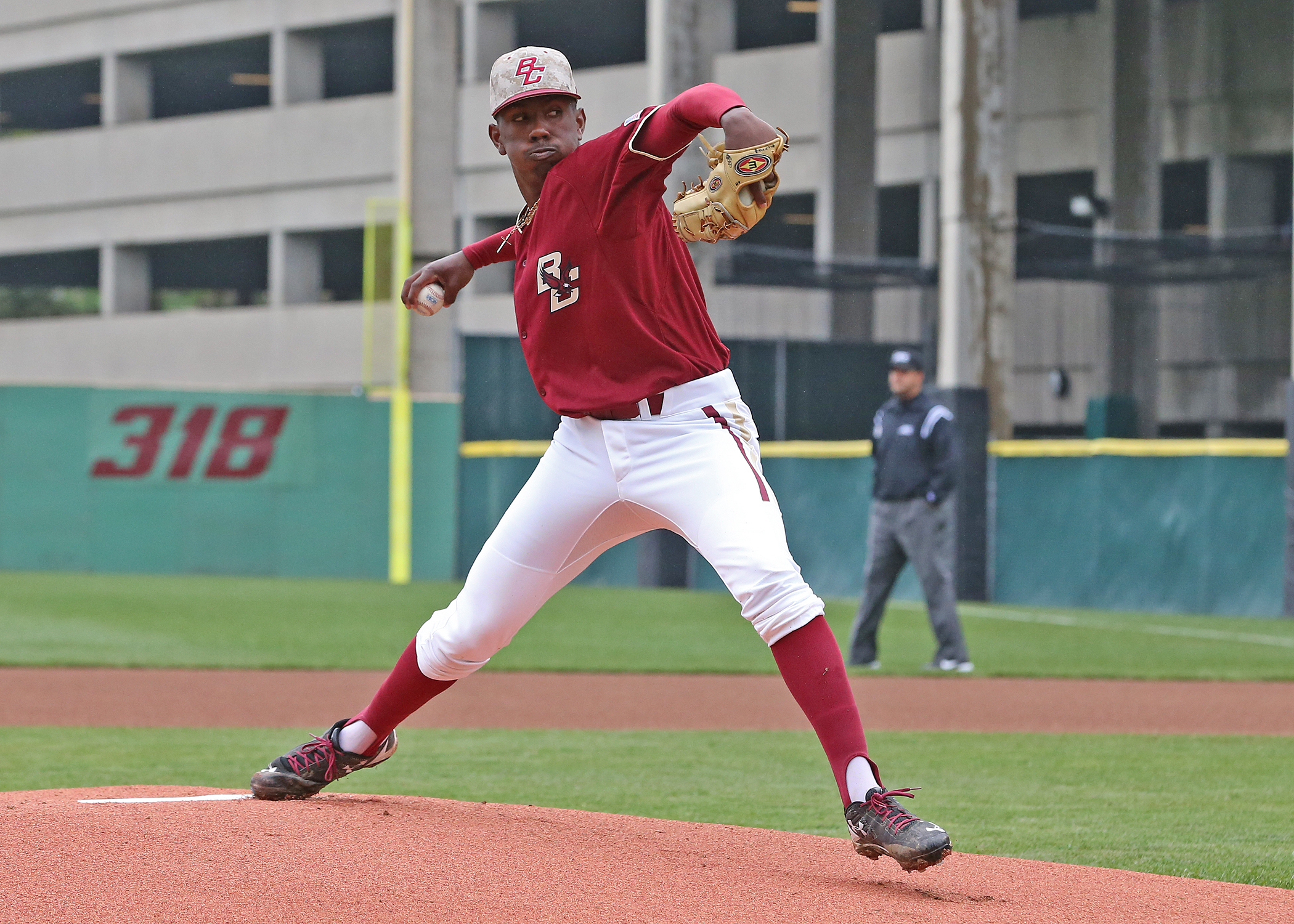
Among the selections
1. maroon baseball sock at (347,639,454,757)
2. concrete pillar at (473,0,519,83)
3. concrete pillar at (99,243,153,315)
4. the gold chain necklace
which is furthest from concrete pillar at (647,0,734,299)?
concrete pillar at (99,243,153,315)

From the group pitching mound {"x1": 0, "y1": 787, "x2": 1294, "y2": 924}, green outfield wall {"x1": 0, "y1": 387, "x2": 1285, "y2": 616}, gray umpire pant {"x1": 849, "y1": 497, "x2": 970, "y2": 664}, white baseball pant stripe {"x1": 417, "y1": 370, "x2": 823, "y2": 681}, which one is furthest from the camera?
green outfield wall {"x1": 0, "y1": 387, "x2": 1285, "y2": 616}

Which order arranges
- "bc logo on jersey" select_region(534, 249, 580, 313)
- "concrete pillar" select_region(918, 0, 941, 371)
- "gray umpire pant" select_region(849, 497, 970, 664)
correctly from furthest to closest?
"concrete pillar" select_region(918, 0, 941, 371) → "gray umpire pant" select_region(849, 497, 970, 664) → "bc logo on jersey" select_region(534, 249, 580, 313)

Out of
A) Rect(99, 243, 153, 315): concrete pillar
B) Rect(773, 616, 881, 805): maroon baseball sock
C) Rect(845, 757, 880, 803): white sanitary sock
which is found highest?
Rect(99, 243, 153, 315): concrete pillar

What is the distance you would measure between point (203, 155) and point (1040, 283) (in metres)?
22.6

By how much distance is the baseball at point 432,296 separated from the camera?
15.3ft

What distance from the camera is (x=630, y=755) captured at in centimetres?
701

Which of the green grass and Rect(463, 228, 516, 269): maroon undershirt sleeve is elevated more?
Rect(463, 228, 516, 269): maroon undershirt sleeve

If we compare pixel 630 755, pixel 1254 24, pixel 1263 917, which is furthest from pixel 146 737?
pixel 1254 24

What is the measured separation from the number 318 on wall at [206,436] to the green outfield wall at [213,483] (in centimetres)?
2

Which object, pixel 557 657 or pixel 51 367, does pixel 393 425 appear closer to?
pixel 557 657

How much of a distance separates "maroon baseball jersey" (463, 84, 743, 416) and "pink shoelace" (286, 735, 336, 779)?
1214 millimetres

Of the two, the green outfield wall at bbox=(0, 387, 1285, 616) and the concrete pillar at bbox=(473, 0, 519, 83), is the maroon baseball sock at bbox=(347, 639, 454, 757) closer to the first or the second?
the green outfield wall at bbox=(0, 387, 1285, 616)

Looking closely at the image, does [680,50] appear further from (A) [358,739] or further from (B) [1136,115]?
(A) [358,739]

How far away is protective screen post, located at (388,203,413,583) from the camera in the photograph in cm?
2052
